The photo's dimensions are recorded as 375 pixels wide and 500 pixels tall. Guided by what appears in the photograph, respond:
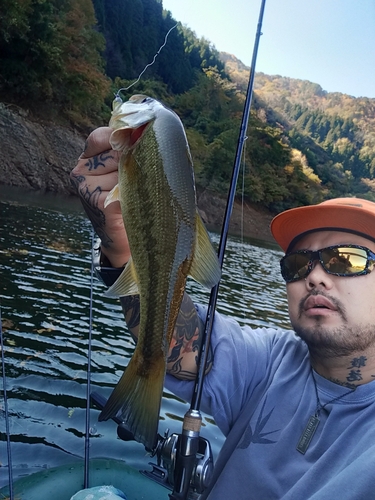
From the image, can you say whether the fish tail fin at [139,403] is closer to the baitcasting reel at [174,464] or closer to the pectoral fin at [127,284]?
the pectoral fin at [127,284]

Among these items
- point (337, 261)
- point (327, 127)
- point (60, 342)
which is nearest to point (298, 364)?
point (337, 261)

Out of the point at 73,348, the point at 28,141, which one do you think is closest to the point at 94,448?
the point at 73,348

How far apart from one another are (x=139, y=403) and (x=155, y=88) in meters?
55.6

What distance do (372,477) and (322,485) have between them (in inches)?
9.9

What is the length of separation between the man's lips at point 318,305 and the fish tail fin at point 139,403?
94 cm

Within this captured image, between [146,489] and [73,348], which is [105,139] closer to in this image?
[146,489]

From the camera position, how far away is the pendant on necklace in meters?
2.02

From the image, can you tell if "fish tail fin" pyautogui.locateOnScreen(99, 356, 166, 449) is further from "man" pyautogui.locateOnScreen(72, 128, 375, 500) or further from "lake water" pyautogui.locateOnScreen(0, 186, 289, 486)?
"lake water" pyautogui.locateOnScreen(0, 186, 289, 486)

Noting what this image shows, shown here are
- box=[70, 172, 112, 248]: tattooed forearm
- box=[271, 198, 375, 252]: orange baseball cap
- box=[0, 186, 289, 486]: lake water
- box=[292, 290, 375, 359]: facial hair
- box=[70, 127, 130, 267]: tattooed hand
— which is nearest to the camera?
box=[70, 127, 130, 267]: tattooed hand

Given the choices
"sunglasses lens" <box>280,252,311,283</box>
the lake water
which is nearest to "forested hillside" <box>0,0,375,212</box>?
the lake water

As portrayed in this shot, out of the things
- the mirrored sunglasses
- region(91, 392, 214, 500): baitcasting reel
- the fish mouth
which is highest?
the fish mouth

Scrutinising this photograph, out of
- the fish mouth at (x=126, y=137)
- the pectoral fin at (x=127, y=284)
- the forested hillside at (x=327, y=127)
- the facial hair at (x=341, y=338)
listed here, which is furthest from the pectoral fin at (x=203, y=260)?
the forested hillside at (x=327, y=127)

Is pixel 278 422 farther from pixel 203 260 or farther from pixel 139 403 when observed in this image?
pixel 203 260

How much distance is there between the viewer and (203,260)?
1678 millimetres
